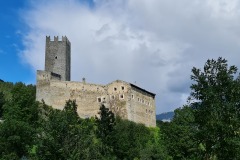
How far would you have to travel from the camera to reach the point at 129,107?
334 feet

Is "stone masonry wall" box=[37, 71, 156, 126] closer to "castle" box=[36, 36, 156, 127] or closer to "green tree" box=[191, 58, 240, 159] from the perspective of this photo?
"castle" box=[36, 36, 156, 127]

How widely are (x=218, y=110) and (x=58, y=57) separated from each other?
8895 cm

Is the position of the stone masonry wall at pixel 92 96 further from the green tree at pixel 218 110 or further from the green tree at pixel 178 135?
the green tree at pixel 218 110

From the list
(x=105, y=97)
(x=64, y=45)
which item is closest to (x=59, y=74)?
(x=64, y=45)

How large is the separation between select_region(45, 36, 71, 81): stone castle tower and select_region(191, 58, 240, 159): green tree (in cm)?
8435

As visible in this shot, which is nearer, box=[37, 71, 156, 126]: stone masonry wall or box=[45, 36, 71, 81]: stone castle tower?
box=[37, 71, 156, 126]: stone masonry wall

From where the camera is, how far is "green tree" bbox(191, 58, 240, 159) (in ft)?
109

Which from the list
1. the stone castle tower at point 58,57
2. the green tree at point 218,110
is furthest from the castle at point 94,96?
the green tree at point 218,110

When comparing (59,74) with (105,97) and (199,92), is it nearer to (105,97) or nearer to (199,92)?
(105,97)

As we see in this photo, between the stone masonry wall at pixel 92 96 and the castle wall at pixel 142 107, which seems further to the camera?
the castle wall at pixel 142 107

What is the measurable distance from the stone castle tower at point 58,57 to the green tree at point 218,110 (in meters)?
84.4

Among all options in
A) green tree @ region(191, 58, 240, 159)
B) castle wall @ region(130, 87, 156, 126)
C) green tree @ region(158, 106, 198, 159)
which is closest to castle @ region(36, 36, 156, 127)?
castle wall @ region(130, 87, 156, 126)

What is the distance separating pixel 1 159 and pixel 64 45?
75.8m

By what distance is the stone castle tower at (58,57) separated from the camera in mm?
118000
